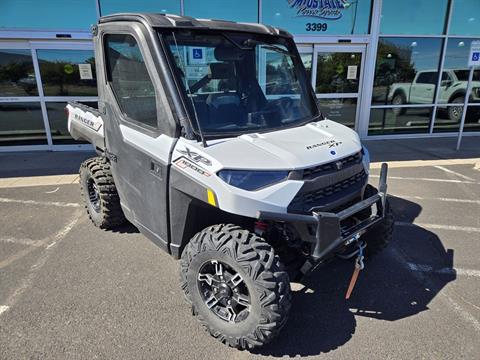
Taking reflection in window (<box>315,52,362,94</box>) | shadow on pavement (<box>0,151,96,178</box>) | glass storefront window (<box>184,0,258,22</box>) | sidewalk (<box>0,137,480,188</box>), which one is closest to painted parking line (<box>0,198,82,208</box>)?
sidewalk (<box>0,137,480,188</box>)

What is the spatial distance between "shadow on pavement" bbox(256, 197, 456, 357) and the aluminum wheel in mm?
323

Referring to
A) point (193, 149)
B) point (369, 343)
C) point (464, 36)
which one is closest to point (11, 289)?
point (193, 149)

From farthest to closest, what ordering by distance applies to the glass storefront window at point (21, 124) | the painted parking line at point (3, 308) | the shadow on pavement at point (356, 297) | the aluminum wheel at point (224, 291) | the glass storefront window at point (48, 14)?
the glass storefront window at point (21, 124), the glass storefront window at point (48, 14), the painted parking line at point (3, 308), the shadow on pavement at point (356, 297), the aluminum wheel at point (224, 291)

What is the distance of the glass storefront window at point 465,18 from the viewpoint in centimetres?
938

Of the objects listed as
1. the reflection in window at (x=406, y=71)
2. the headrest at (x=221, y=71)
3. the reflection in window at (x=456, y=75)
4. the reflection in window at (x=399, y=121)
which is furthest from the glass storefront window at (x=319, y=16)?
the headrest at (x=221, y=71)

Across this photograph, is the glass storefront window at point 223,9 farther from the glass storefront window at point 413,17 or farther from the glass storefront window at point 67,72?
the glass storefront window at point 413,17

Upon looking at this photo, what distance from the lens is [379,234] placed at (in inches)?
131

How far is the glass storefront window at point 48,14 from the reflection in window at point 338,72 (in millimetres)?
5616

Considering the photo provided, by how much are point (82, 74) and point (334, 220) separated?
7681mm

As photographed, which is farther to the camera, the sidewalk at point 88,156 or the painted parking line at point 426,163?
the painted parking line at point 426,163

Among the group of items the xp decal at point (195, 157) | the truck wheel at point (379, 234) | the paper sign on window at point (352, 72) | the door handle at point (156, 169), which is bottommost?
the truck wheel at point (379, 234)

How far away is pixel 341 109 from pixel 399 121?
6.09 ft

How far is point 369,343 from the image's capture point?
257 centimetres

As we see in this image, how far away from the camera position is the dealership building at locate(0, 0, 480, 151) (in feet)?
25.2
